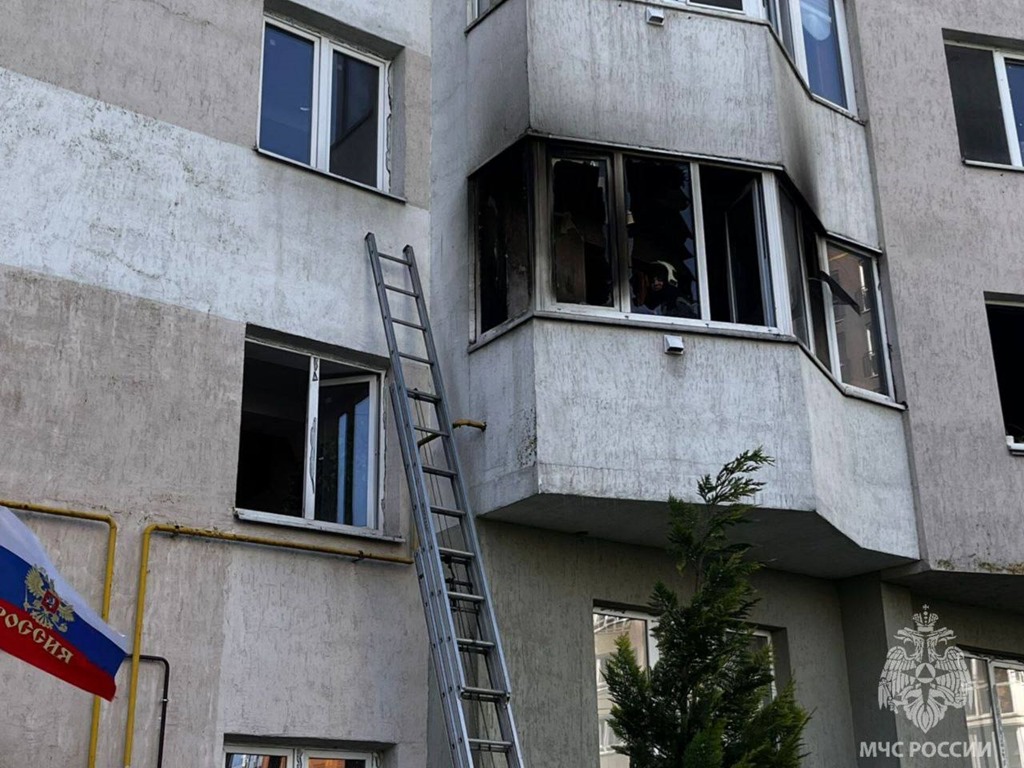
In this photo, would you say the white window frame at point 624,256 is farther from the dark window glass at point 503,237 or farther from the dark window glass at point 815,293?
the dark window glass at point 815,293

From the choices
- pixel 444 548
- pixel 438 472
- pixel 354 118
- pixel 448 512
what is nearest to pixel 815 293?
pixel 438 472

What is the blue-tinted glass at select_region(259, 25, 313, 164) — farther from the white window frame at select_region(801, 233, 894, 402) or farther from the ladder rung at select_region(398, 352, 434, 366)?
the white window frame at select_region(801, 233, 894, 402)

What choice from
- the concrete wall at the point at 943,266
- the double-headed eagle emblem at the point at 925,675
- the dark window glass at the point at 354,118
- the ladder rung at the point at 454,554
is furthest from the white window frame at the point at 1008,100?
the ladder rung at the point at 454,554

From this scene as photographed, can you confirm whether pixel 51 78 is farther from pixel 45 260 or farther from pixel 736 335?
pixel 736 335

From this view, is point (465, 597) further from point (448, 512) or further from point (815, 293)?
point (815, 293)

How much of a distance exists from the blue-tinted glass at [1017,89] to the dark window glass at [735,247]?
14.5 ft

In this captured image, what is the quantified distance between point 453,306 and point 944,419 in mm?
4547

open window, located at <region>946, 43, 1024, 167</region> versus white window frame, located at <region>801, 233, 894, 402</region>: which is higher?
open window, located at <region>946, 43, 1024, 167</region>

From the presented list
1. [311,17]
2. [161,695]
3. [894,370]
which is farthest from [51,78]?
[894,370]

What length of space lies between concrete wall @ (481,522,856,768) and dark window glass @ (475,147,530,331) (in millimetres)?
1799

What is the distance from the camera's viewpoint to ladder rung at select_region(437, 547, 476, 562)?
9219 millimetres

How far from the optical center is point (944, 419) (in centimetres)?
1163

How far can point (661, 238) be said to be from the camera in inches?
416

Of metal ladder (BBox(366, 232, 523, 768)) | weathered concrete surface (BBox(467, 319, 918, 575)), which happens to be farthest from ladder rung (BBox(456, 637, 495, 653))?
weathered concrete surface (BBox(467, 319, 918, 575))
